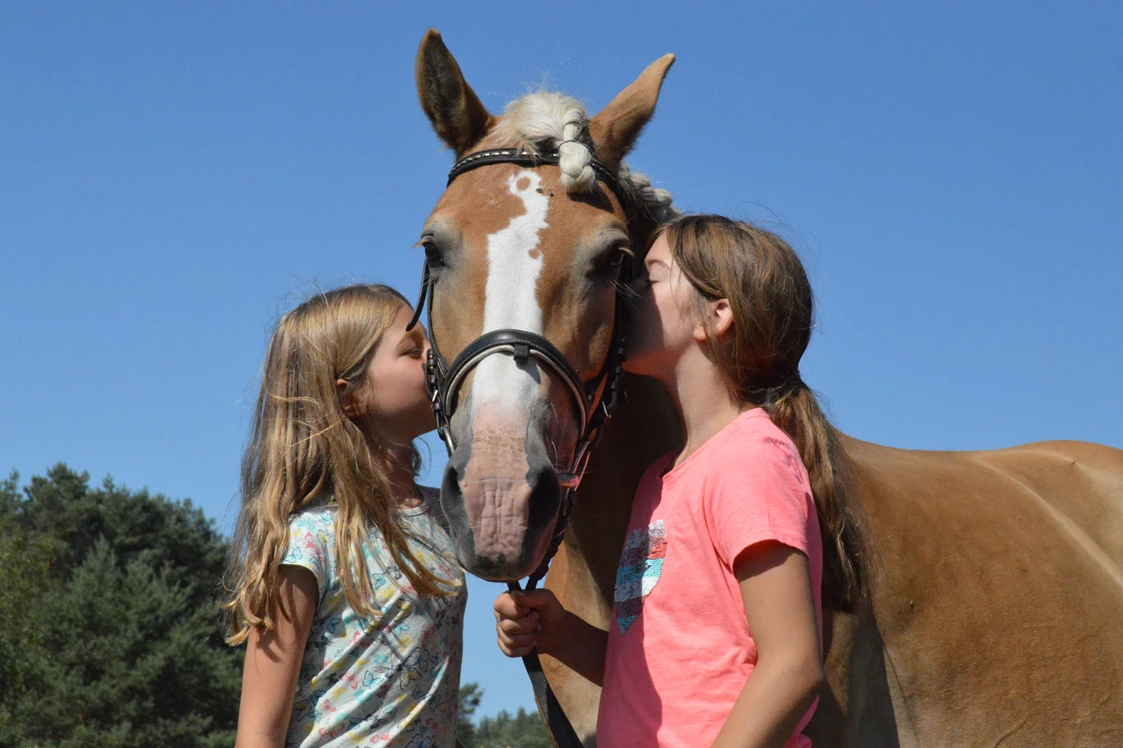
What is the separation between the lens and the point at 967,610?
314 cm

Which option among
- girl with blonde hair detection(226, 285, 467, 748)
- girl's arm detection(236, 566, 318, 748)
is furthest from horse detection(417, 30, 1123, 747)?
girl's arm detection(236, 566, 318, 748)

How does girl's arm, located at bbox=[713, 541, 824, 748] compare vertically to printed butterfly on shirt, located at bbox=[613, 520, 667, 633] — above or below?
below

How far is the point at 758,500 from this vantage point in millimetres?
1878

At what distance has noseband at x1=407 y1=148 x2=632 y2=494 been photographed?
2115 mm

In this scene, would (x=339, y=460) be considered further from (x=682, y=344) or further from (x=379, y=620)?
(x=682, y=344)

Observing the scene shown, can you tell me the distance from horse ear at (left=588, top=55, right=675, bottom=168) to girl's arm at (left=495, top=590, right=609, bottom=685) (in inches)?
46.9

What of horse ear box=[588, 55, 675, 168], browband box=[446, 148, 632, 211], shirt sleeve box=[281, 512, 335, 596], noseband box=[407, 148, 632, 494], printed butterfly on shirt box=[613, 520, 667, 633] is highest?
horse ear box=[588, 55, 675, 168]

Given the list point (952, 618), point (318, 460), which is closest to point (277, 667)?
point (318, 460)

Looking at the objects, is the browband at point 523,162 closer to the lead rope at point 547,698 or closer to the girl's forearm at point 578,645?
the lead rope at point 547,698

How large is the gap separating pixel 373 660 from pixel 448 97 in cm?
154

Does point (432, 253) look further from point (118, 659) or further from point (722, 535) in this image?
point (118, 659)

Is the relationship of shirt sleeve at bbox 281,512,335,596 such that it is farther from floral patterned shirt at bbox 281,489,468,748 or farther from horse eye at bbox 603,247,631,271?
horse eye at bbox 603,247,631,271

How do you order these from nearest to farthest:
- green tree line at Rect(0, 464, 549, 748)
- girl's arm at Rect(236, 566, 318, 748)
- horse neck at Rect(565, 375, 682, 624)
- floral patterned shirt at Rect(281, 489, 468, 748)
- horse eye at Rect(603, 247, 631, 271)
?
girl's arm at Rect(236, 566, 318, 748) < floral patterned shirt at Rect(281, 489, 468, 748) < horse eye at Rect(603, 247, 631, 271) < horse neck at Rect(565, 375, 682, 624) < green tree line at Rect(0, 464, 549, 748)

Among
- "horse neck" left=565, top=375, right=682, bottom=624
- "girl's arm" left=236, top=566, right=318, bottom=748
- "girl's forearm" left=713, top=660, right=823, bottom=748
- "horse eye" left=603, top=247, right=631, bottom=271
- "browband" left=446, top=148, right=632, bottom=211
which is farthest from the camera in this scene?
"horse neck" left=565, top=375, right=682, bottom=624
